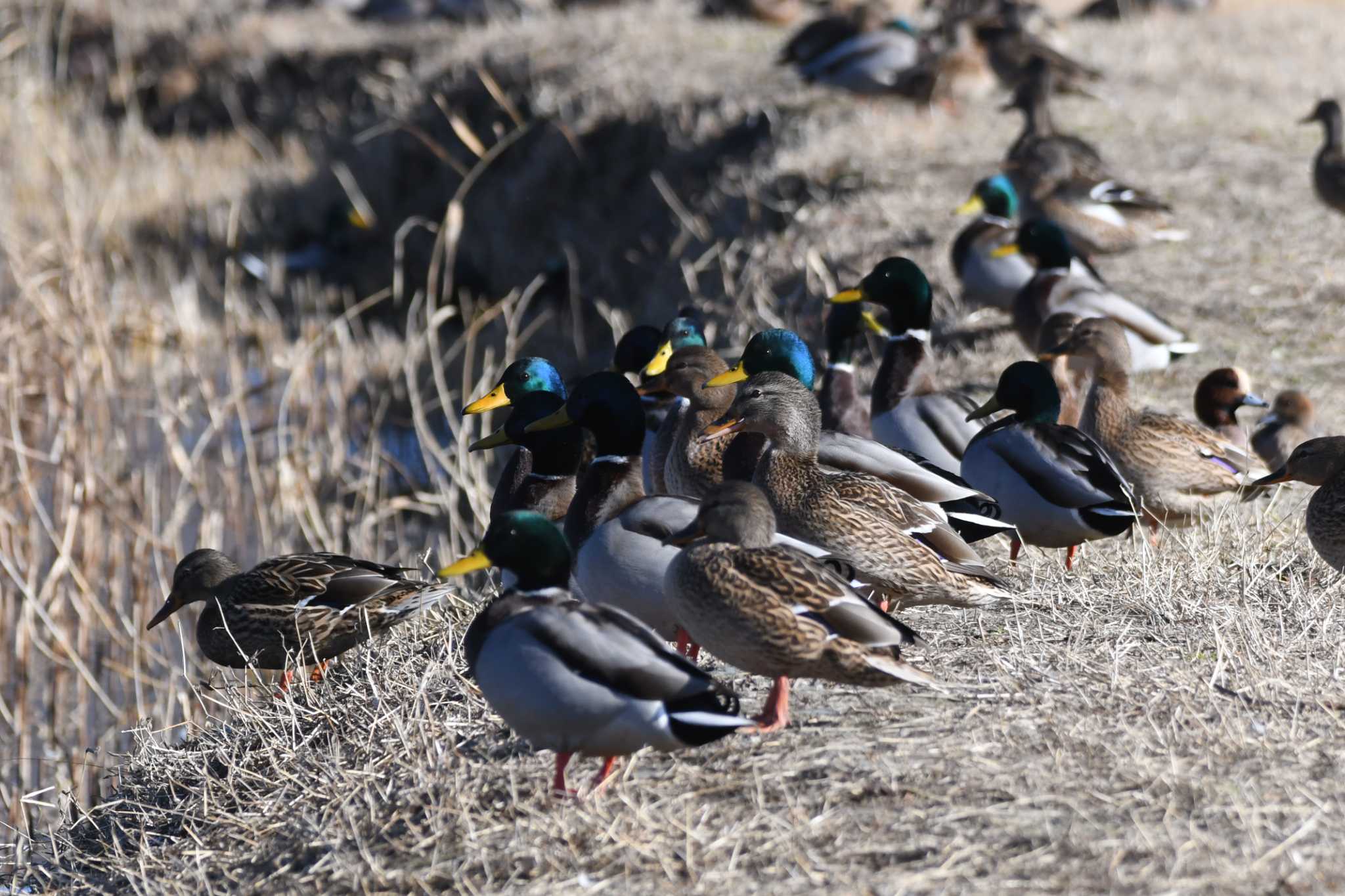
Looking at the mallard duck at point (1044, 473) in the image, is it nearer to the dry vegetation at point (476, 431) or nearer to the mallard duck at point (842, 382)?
the dry vegetation at point (476, 431)

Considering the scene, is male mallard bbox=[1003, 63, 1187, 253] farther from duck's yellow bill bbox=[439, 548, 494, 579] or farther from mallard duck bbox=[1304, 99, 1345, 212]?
duck's yellow bill bbox=[439, 548, 494, 579]

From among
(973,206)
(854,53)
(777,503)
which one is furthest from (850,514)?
(854,53)

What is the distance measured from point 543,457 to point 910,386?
5.82 ft

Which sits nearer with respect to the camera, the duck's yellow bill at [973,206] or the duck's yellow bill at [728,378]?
the duck's yellow bill at [728,378]

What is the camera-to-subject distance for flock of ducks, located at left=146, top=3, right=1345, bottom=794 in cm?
331

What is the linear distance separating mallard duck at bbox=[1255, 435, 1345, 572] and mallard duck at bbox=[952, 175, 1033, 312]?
2.73 m

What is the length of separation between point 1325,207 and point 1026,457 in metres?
5.45

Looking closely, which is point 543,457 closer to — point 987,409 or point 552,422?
point 552,422

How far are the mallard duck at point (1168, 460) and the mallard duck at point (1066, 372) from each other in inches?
18.5

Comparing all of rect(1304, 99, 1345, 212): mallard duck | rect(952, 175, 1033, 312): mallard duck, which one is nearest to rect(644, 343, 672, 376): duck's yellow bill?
rect(952, 175, 1033, 312): mallard duck

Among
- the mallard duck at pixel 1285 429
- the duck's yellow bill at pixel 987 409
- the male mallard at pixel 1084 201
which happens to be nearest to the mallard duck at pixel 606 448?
the duck's yellow bill at pixel 987 409

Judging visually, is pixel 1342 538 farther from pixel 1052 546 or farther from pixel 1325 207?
pixel 1325 207

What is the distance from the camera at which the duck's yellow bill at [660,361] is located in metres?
5.70

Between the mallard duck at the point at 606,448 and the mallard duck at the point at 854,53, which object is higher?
the mallard duck at the point at 606,448
